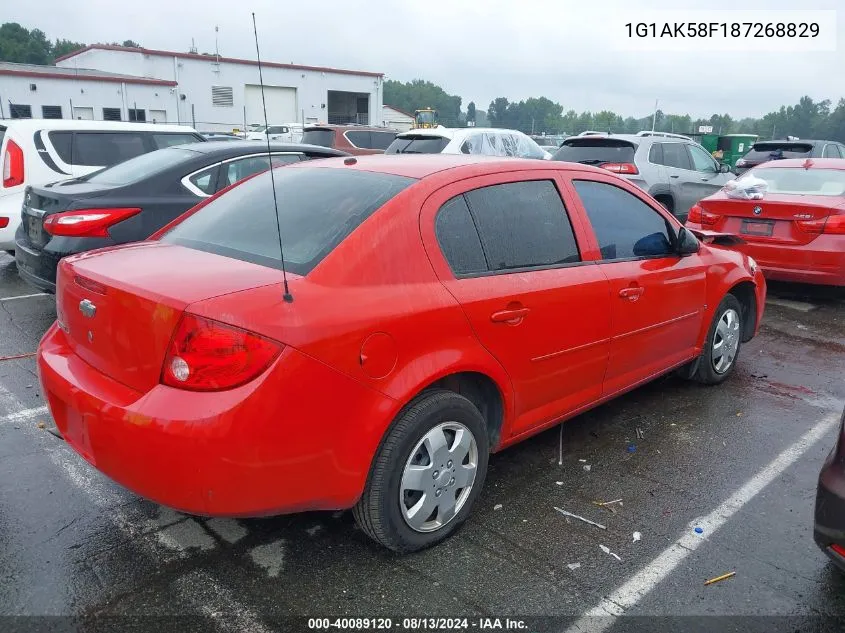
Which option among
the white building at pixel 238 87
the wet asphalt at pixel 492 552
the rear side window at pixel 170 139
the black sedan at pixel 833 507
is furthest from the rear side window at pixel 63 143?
the white building at pixel 238 87

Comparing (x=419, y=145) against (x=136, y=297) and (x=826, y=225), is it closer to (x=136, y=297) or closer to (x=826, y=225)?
(x=826, y=225)

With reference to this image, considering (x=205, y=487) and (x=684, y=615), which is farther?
(x=684, y=615)

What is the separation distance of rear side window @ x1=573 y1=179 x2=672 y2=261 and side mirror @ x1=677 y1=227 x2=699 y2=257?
0.06 meters

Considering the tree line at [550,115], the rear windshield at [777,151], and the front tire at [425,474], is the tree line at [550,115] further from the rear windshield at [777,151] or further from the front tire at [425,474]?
the front tire at [425,474]

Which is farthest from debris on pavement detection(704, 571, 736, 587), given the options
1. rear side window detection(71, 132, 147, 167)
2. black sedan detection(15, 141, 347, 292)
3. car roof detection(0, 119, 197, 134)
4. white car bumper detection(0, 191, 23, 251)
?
car roof detection(0, 119, 197, 134)

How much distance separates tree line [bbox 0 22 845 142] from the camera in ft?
188

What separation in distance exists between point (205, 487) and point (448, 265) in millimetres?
1285

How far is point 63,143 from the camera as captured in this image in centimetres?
740

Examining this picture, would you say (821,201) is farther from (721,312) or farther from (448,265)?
(448,265)

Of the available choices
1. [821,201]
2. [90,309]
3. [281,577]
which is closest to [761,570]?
[281,577]

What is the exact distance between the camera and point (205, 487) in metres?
2.25

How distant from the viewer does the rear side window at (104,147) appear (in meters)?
7.51

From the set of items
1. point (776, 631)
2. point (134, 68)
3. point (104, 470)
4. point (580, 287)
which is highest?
point (134, 68)

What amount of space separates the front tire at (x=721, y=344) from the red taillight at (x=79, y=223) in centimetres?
444
